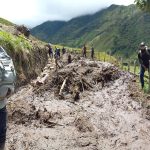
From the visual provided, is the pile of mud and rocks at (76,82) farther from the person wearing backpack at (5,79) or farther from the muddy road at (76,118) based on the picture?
the person wearing backpack at (5,79)

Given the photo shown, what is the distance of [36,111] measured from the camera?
1745 cm

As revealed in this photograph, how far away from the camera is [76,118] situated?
682 inches

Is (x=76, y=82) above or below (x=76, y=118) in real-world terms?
above

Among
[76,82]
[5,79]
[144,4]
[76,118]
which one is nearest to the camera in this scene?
[5,79]

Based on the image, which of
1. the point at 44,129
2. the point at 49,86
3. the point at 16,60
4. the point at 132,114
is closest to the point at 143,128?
the point at 132,114

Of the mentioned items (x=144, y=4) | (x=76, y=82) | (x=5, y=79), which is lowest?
(x=76, y=82)

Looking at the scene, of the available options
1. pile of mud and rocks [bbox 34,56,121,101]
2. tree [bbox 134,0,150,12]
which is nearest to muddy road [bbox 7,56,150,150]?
pile of mud and rocks [bbox 34,56,121,101]

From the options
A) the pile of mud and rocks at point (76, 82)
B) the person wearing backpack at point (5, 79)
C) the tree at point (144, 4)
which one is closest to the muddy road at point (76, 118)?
the pile of mud and rocks at point (76, 82)

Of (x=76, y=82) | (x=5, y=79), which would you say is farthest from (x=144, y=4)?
(x=5, y=79)

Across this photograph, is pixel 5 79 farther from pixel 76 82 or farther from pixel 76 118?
pixel 76 82

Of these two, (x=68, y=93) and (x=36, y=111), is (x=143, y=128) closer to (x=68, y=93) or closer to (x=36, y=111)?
(x=36, y=111)

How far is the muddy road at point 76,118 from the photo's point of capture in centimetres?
1434

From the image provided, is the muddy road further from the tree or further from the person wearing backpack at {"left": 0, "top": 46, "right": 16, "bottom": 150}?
the person wearing backpack at {"left": 0, "top": 46, "right": 16, "bottom": 150}

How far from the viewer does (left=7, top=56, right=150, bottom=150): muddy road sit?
14344 millimetres
